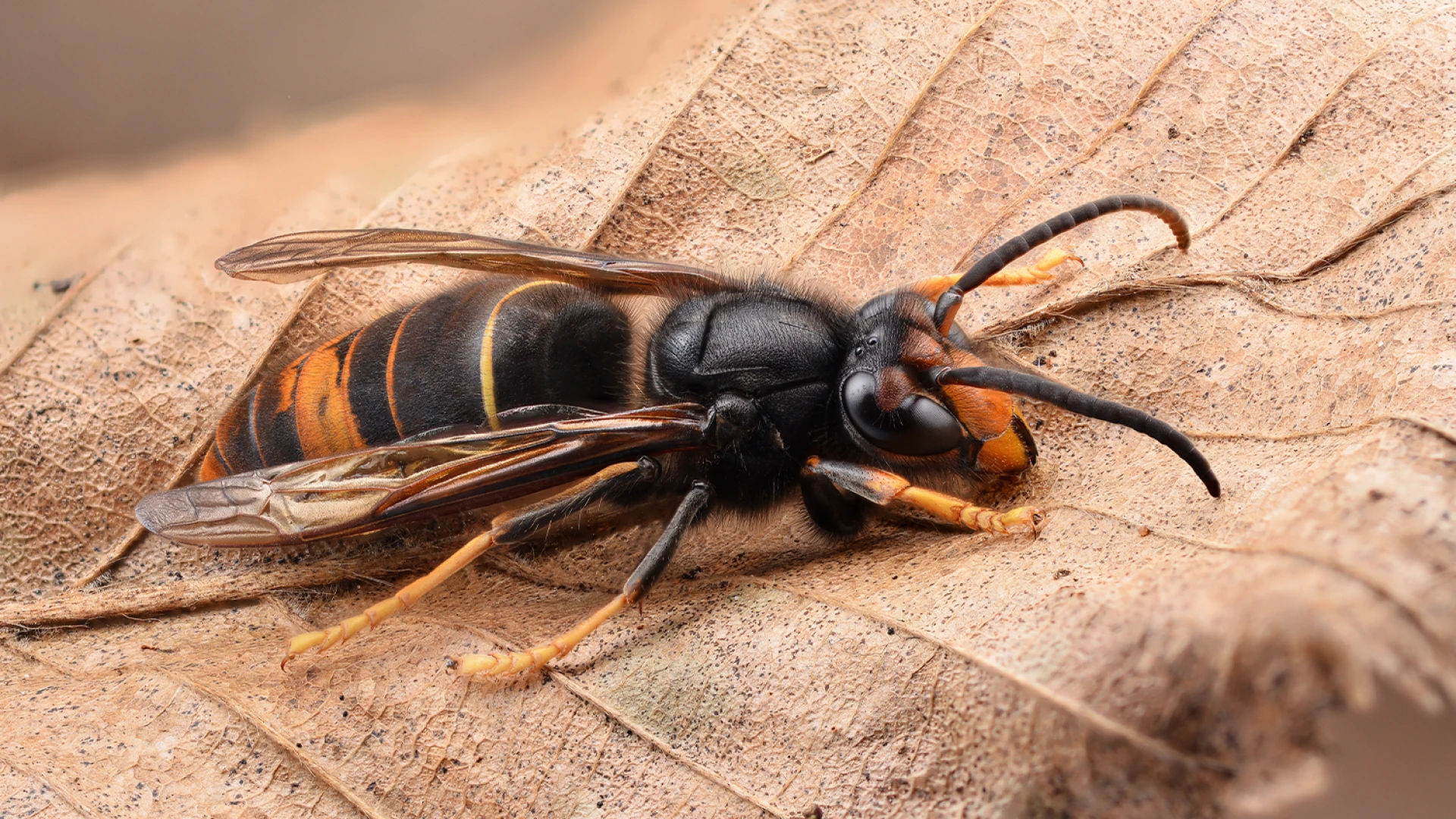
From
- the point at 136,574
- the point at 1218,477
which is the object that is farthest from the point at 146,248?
the point at 1218,477

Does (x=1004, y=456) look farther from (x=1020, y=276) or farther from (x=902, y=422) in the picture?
(x=1020, y=276)

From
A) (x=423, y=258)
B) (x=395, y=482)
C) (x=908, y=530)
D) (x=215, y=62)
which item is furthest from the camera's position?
(x=215, y=62)

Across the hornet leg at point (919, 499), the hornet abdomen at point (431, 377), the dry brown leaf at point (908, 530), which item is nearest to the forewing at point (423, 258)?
the hornet abdomen at point (431, 377)

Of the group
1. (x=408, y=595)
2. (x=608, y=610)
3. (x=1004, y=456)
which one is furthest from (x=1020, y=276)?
(x=408, y=595)

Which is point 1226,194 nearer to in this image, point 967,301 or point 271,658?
point 967,301

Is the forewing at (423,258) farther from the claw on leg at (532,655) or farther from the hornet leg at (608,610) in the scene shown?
the claw on leg at (532,655)
